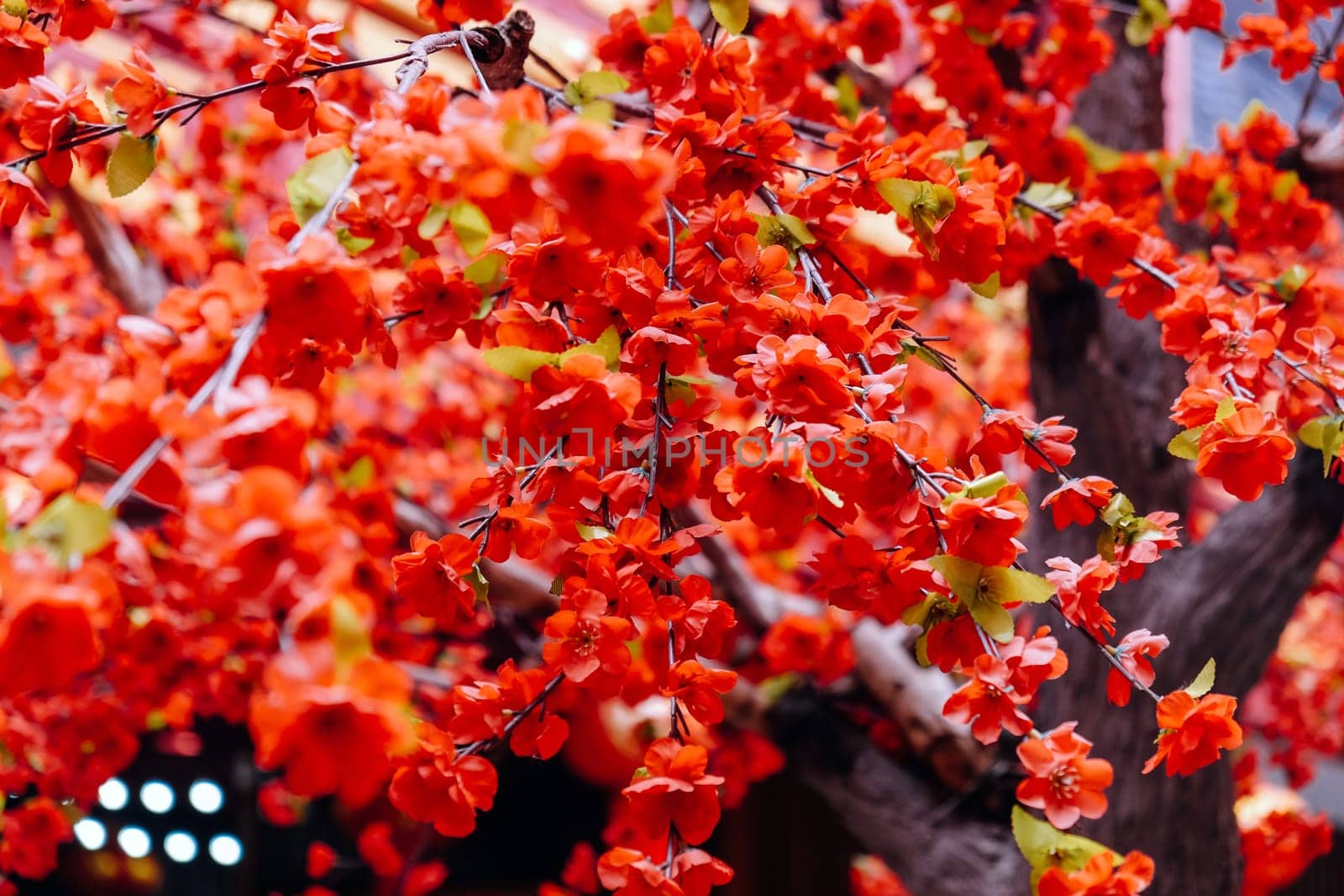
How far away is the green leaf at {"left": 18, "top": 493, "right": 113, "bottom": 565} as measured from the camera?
0.48 metres

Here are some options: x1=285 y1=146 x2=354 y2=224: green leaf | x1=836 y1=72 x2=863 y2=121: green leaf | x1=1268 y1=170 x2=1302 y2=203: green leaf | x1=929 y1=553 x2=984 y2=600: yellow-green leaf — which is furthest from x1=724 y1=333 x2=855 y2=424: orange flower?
x1=1268 y1=170 x2=1302 y2=203: green leaf

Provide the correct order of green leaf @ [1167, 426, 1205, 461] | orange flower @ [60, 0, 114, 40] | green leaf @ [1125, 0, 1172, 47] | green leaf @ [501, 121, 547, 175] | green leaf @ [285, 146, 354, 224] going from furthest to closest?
green leaf @ [1125, 0, 1172, 47]
orange flower @ [60, 0, 114, 40]
green leaf @ [1167, 426, 1205, 461]
green leaf @ [285, 146, 354, 224]
green leaf @ [501, 121, 547, 175]

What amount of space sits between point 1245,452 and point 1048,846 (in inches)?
16.3

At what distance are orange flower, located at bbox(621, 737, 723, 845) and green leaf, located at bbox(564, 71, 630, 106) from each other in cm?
71

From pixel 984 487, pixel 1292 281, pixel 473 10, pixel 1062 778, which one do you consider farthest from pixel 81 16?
pixel 1292 281

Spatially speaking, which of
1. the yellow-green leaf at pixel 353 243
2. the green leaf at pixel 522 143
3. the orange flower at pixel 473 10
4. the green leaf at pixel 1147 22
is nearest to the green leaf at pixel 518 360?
the yellow-green leaf at pixel 353 243

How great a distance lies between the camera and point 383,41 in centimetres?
461

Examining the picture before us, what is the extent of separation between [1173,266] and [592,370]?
0.92 meters

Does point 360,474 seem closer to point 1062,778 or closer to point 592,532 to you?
point 592,532

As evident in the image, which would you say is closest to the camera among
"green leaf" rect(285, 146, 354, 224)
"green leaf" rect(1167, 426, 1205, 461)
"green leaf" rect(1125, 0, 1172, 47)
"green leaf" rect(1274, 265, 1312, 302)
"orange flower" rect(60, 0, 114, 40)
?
"green leaf" rect(285, 146, 354, 224)

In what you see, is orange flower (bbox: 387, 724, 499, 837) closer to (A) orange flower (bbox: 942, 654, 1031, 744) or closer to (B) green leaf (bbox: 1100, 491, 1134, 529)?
(A) orange flower (bbox: 942, 654, 1031, 744)

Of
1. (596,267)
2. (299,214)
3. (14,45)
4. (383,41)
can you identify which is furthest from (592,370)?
(383,41)

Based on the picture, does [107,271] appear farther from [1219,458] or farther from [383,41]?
[383,41]

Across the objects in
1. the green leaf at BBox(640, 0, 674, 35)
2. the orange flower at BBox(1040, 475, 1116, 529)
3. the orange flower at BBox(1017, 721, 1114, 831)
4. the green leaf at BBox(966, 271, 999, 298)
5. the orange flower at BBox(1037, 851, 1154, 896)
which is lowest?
the orange flower at BBox(1037, 851, 1154, 896)
